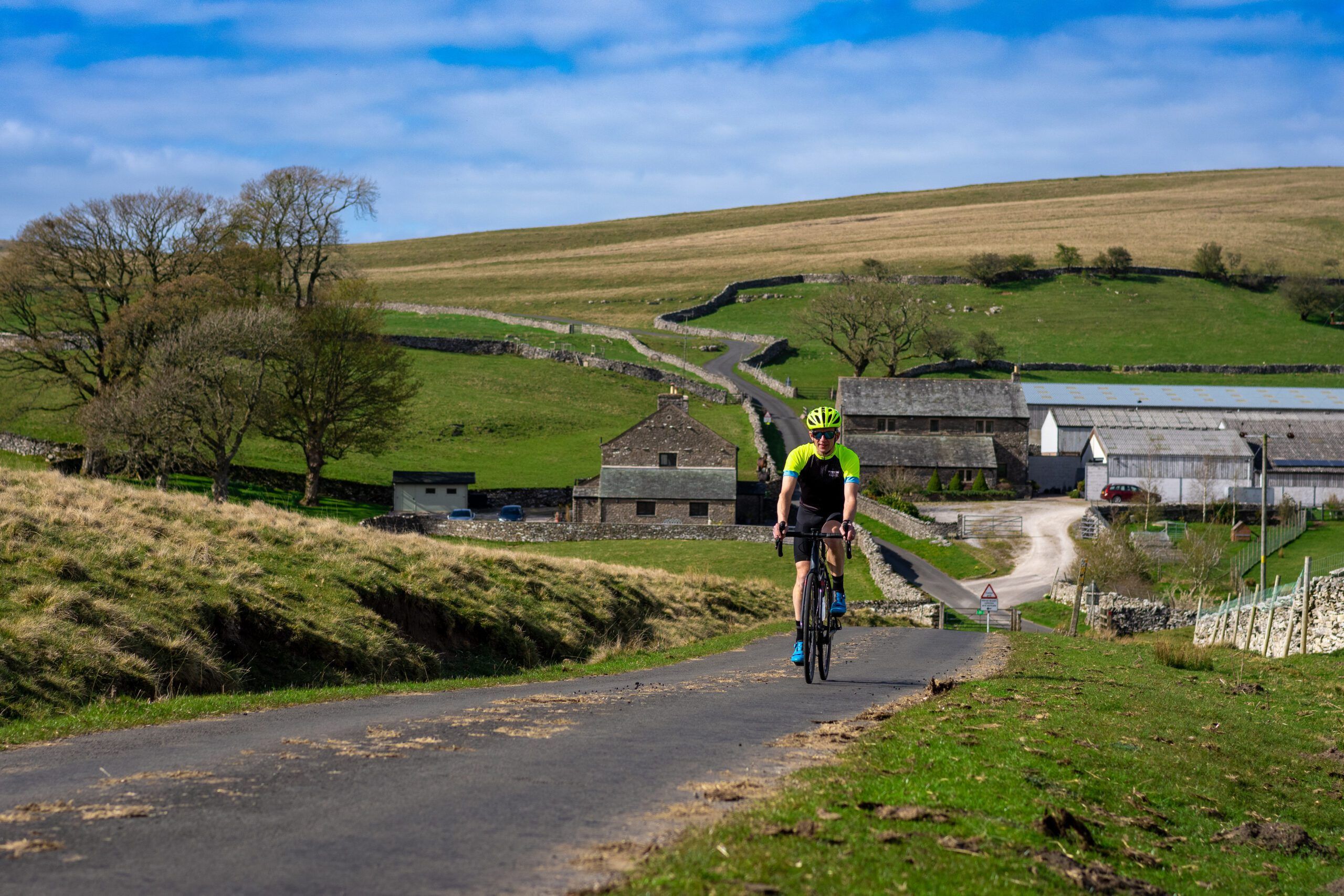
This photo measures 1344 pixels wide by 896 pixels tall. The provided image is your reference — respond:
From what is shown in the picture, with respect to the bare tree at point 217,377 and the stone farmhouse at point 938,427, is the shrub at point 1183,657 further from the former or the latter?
the stone farmhouse at point 938,427

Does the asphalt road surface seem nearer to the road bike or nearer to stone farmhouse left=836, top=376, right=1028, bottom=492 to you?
the road bike

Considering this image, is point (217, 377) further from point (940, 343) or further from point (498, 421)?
point (940, 343)

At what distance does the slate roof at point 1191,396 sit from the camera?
9794 cm

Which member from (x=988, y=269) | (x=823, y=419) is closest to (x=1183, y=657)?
(x=823, y=419)

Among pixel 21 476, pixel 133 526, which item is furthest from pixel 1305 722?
pixel 21 476

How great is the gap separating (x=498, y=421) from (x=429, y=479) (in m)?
21.8

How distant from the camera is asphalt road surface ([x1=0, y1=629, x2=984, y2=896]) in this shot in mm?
5875

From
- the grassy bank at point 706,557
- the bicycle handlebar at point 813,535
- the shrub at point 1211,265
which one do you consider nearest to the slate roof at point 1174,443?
the grassy bank at point 706,557

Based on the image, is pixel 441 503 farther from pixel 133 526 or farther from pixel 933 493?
pixel 133 526

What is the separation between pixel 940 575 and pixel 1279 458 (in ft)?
136

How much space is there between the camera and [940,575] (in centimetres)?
5881

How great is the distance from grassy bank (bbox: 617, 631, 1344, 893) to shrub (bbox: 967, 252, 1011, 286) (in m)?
139

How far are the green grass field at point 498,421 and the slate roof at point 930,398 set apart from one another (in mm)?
10742

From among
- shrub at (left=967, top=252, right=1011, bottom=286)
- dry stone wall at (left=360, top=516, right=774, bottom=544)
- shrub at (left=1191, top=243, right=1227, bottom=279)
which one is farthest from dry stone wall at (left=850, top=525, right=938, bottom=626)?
shrub at (left=1191, top=243, right=1227, bottom=279)
